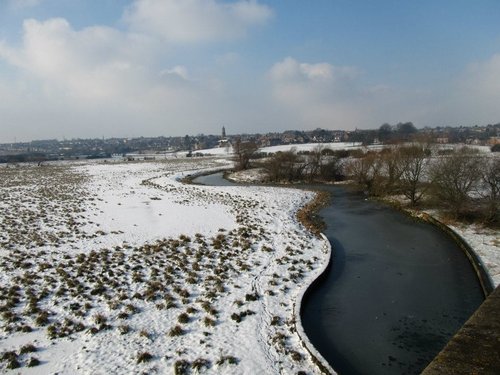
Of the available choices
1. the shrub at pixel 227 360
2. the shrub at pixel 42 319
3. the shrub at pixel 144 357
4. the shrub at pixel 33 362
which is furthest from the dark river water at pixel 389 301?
the shrub at pixel 42 319

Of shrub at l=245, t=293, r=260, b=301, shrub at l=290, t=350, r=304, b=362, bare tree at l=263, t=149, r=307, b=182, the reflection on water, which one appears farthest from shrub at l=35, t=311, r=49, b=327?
bare tree at l=263, t=149, r=307, b=182

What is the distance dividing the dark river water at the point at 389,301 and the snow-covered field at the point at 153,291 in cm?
94

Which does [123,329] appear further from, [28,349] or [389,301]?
[389,301]

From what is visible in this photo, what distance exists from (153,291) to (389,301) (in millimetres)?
8131

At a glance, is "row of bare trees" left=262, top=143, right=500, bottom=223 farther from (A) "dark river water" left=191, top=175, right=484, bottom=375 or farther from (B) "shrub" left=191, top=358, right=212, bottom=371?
(B) "shrub" left=191, top=358, right=212, bottom=371

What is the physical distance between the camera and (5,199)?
30.4 meters

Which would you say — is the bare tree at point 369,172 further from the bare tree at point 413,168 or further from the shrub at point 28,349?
the shrub at point 28,349

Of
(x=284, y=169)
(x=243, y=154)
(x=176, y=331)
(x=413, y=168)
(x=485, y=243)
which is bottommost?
(x=485, y=243)

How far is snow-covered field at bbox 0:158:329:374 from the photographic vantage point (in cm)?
876

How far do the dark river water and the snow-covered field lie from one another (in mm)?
942

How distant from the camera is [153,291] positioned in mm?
12234

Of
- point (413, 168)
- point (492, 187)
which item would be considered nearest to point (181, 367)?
point (492, 187)

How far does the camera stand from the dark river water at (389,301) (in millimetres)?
9359

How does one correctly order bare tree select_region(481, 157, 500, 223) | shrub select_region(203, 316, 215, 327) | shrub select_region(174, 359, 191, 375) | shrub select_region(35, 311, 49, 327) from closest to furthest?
1. shrub select_region(174, 359, 191, 375)
2. shrub select_region(35, 311, 49, 327)
3. shrub select_region(203, 316, 215, 327)
4. bare tree select_region(481, 157, 500, 223)
